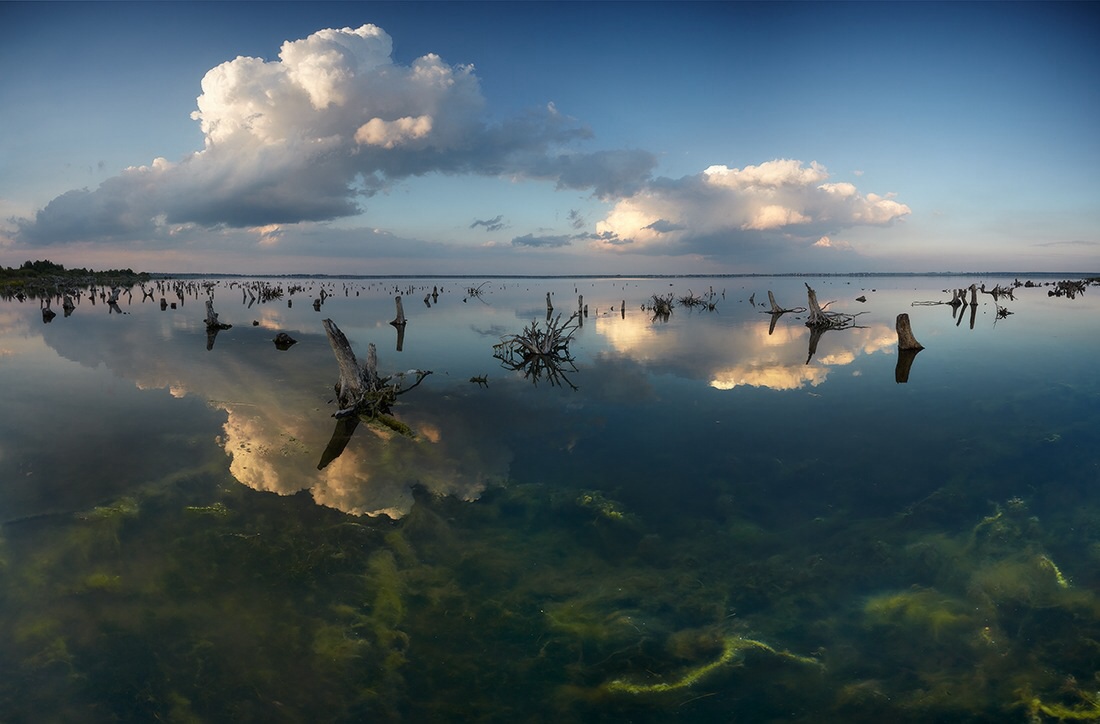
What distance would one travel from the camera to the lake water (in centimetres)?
543

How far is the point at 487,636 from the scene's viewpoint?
617 centimetres

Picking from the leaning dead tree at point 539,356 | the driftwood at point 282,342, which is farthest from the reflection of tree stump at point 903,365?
the driftwood at point 282,342

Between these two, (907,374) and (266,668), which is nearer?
(266,668)

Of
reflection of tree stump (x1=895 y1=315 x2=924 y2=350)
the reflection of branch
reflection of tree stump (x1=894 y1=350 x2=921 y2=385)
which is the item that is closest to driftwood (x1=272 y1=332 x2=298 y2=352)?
the reflection of branch

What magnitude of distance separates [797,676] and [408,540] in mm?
5637

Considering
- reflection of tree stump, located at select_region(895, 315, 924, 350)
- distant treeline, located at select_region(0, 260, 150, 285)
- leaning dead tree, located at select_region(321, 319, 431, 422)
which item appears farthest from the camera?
distant treeline, located at select_region(0, 260, 150, 285)

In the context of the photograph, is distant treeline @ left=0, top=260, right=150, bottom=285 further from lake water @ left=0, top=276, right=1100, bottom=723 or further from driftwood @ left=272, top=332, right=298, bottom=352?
lake water @ left=0, top=276, right=1100, bottom=723

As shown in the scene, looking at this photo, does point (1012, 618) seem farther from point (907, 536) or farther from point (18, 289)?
point (18, 289)

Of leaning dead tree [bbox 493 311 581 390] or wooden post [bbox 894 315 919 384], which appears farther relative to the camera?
wooden post [bbox 894 315 919 384]

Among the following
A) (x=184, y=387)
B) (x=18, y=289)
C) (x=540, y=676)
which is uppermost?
(x=18, y=289)

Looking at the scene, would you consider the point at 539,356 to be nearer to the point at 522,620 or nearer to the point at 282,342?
the point at 282,342

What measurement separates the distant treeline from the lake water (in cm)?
9479

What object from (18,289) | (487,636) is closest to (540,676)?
(487,636)

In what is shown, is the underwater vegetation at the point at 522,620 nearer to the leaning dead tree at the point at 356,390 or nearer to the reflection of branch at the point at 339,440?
the reflection of branch at the point at 339,440
